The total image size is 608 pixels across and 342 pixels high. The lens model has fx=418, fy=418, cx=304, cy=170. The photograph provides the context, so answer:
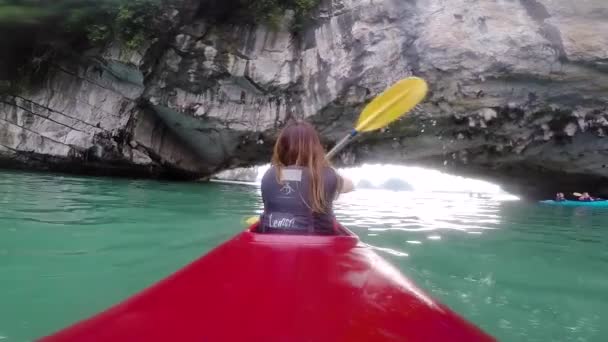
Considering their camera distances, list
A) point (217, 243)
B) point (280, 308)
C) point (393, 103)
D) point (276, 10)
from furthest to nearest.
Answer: point (276, 10) < point (393, 103) < point (217, 243) < point (280, 308)

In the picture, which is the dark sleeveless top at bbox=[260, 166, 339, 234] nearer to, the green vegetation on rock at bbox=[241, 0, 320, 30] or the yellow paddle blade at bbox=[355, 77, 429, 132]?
the yellow paddle blade at bbox=[355, 77, 429, 132]

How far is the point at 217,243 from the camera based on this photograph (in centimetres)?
347

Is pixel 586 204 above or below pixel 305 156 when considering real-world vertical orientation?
below

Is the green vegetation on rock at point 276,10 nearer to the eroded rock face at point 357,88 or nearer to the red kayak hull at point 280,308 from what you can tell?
the eroded rock face at point 357,88

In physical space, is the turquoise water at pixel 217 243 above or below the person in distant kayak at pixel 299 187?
below

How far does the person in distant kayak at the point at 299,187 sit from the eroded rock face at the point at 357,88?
7190 millimetres

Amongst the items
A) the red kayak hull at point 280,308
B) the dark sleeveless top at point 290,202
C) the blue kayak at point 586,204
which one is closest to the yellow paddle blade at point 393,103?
the dark sleeveless top at point 290,202

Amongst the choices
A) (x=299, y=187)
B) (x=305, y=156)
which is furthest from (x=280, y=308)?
(x=305, y=156)

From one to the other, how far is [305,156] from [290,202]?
10.6 inches

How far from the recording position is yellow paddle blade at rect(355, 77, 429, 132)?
3979 millimetres

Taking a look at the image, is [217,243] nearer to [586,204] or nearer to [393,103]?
[393,103]

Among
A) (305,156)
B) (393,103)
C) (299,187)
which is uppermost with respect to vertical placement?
(393,103)

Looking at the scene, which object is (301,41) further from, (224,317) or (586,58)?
(224,317)

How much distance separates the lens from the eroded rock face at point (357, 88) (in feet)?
28.4
